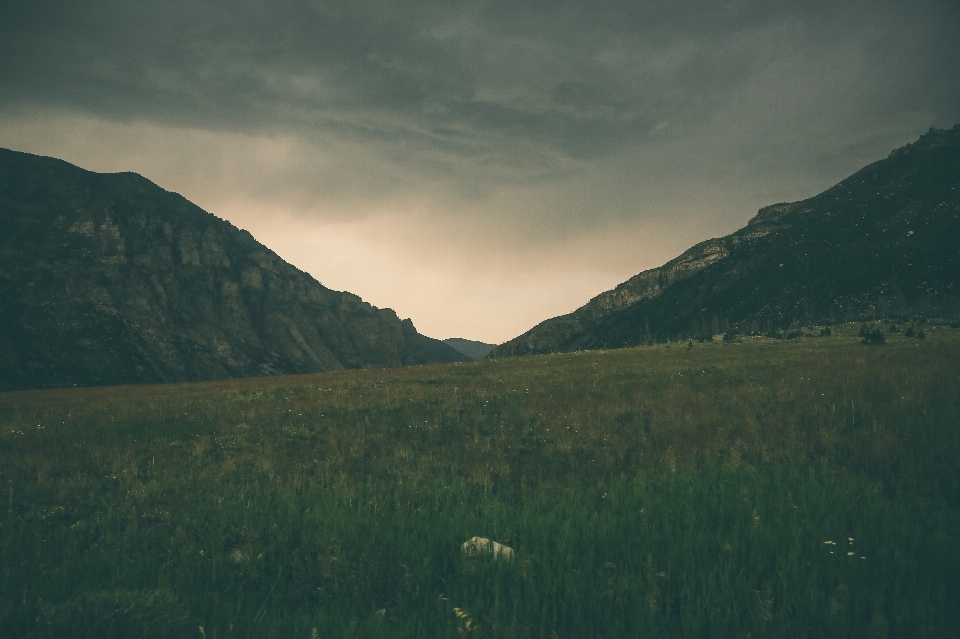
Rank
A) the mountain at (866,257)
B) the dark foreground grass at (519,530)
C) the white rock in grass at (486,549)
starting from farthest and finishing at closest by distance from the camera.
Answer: the mountain at (866,257)
the white rock in grass at (486,549)
the dark foreground grass at (519,530)

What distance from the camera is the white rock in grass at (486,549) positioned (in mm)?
4156

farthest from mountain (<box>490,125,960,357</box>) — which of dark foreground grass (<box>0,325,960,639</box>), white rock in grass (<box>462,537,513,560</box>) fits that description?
white rock in grass (<box>462,537,513,560</box>)

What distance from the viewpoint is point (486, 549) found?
4223mm

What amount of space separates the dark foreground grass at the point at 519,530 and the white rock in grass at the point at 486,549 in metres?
0.10

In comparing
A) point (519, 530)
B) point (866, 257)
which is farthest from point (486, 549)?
point (866, 257)

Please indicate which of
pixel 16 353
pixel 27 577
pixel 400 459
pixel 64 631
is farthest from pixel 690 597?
pixel 16 353

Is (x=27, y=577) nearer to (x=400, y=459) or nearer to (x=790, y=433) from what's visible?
(x=400, y=459)

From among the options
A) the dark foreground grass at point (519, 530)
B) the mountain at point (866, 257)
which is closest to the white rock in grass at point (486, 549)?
the dark foreground grass at point (519, 530)

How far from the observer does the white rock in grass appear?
416 centimetres

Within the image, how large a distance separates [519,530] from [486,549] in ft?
2.36

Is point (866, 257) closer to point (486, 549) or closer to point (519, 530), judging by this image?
point (519, 530)

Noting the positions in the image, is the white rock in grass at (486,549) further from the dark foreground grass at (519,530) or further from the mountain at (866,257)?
the mountain at (866,257)

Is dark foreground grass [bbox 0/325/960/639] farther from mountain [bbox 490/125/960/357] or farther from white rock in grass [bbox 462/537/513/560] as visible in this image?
mountain [bbox 490/125/960/357]

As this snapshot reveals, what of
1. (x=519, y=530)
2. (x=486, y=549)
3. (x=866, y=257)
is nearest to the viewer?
(x=486, y=549)
